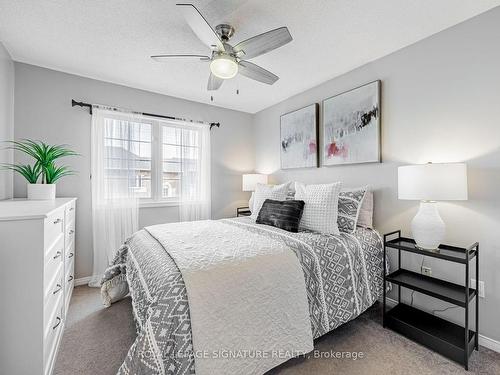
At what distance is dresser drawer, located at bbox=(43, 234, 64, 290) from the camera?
1.38m

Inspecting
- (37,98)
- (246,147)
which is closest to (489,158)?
(246,147)

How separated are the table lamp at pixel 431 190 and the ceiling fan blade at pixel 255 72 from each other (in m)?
1.39

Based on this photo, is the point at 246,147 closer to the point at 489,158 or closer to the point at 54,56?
the point at 54,56

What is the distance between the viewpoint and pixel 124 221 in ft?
10.2

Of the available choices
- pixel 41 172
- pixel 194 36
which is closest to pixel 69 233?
pixel 41 172

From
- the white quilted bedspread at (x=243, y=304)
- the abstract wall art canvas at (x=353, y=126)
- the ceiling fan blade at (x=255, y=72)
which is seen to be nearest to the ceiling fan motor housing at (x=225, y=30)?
the ceiling fan blade at (x=255, y=72)

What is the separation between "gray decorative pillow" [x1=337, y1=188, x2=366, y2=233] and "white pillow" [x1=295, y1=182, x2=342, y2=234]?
146 mm

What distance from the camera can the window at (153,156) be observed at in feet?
10.1

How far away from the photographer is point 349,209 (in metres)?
2.35

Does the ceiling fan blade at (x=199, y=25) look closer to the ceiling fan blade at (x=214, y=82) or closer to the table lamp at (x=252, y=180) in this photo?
the ceiling fan blade at (x=214, y=82)

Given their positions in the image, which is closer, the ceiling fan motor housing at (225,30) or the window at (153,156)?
the ceiling fan motor housing at (225,30)

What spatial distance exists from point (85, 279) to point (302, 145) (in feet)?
10.9

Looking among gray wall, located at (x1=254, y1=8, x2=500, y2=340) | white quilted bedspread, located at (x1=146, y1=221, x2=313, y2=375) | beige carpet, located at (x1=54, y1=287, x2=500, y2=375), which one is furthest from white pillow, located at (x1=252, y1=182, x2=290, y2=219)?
beige carpet, located at (x1=54, y1=287, x2=500, y2=375)

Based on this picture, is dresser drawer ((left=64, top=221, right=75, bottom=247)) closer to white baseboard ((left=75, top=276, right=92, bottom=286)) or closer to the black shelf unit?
white baseboard ((left=75, top=276, right=92, bottom=286))
